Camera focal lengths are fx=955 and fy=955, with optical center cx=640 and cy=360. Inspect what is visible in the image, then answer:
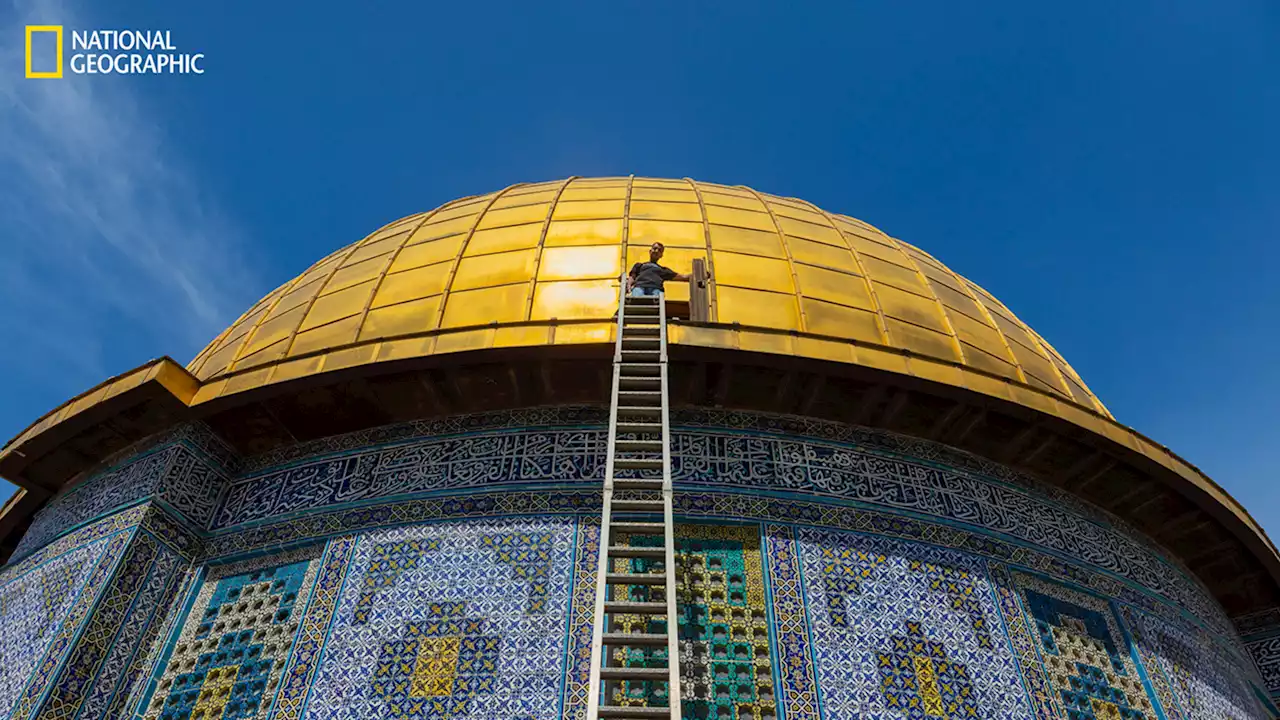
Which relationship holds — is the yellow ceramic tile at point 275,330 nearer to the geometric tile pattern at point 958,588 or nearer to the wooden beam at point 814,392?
the wooden beam at point 814,392

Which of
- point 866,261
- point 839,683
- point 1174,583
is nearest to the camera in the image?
point 839,683

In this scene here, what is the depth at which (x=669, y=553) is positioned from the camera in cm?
399

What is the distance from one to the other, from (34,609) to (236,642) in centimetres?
154

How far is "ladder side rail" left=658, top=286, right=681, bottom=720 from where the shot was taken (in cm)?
322

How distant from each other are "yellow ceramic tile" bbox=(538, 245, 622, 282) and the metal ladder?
A: 468mm

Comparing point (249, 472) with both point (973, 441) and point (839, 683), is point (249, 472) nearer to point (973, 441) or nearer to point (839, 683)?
point (839, 683)

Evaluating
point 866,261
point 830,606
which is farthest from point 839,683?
point 866,261

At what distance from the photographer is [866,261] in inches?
329

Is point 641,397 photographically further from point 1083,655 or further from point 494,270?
point 1083,655

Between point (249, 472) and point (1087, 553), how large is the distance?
19.3 ft

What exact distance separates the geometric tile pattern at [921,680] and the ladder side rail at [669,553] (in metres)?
1.33

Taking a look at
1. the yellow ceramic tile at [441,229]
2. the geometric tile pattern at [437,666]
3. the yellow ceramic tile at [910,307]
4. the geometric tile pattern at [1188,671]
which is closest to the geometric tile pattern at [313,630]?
the geometric tile pattern at [437,666]

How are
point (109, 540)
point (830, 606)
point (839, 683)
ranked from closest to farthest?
point (839, 683) → point (830, 606) → point (109, 540)

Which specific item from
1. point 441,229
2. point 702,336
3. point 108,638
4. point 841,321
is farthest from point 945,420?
point 108,638
